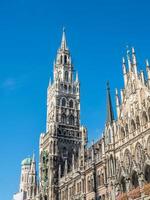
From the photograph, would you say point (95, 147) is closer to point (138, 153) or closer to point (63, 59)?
point (138, 153)

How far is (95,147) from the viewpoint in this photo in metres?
71.2

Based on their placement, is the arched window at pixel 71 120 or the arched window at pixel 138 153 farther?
the arched window at pixel 71 120

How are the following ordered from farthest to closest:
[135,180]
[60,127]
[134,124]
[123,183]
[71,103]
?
1. [71,103]
2. [60,127]
3. [123,183]
4. [134,124]
5. [135,180]

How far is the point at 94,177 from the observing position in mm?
65000

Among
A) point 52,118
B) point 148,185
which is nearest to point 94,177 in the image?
point 148,185

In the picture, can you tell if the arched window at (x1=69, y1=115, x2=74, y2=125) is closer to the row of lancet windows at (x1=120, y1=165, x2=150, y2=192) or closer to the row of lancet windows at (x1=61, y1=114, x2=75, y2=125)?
the row of lancet windows at (x1=61, y1=114, x2=75, y2=125)

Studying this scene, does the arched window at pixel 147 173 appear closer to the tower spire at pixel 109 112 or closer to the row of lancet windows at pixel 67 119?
the tower spire at pixel 109 112

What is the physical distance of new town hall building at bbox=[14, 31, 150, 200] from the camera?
52.0 meters

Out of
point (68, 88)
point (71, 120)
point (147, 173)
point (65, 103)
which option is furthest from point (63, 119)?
point (147, 173)

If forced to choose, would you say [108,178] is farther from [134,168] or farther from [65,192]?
[65,192]

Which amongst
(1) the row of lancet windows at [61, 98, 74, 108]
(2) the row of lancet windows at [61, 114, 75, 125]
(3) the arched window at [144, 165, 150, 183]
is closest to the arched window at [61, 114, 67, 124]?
(2) the row of lancet windows at [61, 114, 75, 125]

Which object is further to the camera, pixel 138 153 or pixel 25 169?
pixel 25 169

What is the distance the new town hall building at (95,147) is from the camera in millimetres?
52031

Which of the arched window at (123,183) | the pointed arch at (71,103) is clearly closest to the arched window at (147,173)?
the arched window at (123,183)
